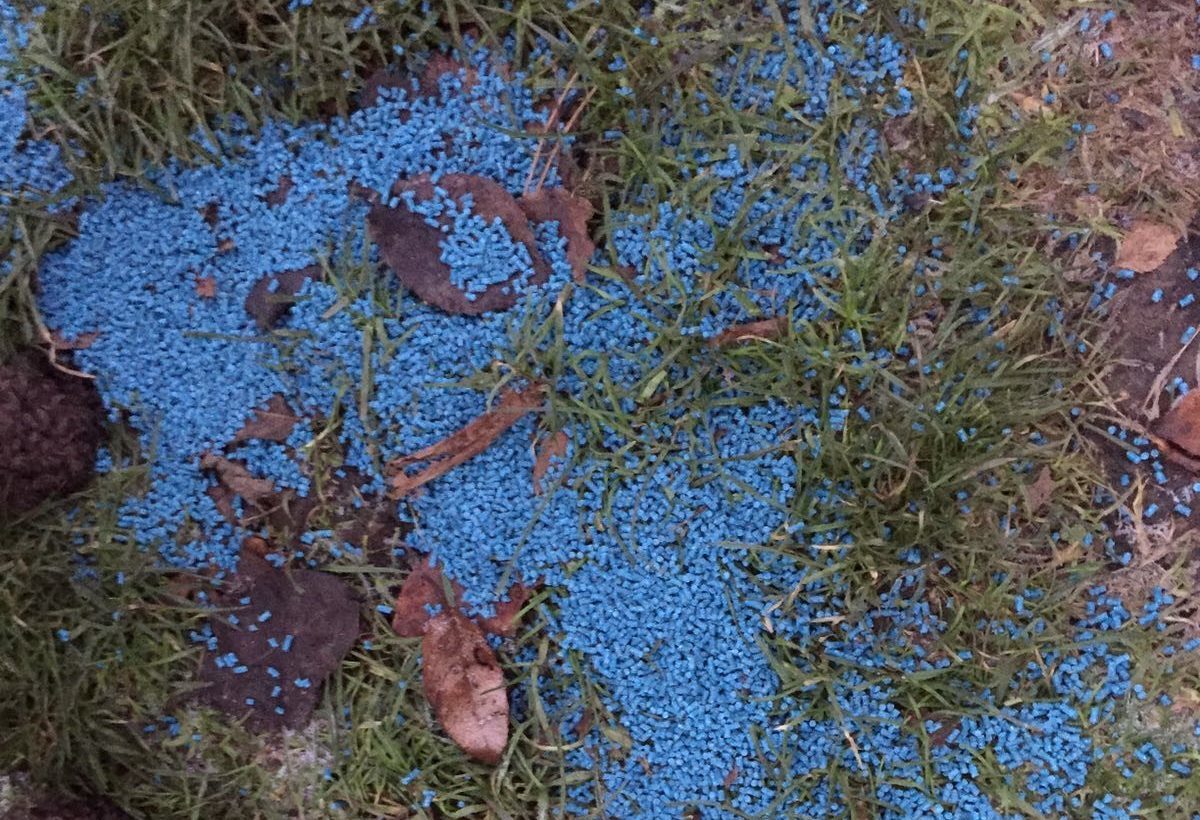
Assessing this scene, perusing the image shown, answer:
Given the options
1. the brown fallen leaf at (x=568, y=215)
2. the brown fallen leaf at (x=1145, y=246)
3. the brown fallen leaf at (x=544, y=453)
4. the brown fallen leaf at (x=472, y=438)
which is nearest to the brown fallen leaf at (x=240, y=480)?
the brown fallen leaf at (x=472, y=438)

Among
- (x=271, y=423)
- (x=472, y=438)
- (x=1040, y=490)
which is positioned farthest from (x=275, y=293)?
(x=1040, y=490)

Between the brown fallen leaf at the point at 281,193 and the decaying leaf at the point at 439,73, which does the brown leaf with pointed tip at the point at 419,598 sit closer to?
the brown fallen leaf at the point at 281,193

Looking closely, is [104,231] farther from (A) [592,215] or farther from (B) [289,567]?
(A) [592,215]

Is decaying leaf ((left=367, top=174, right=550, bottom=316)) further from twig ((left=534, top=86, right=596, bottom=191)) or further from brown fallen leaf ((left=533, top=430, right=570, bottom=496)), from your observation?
brown fallen leaf ((left=533, top=430, right=570, bottom=496))

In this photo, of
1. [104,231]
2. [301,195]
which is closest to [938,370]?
[301,195]

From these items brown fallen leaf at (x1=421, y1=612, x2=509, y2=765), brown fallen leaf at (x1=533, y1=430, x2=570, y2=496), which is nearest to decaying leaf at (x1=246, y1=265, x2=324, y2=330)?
brown fallen leaf at (x1=533, y1=430, x2=570, y2=496)
